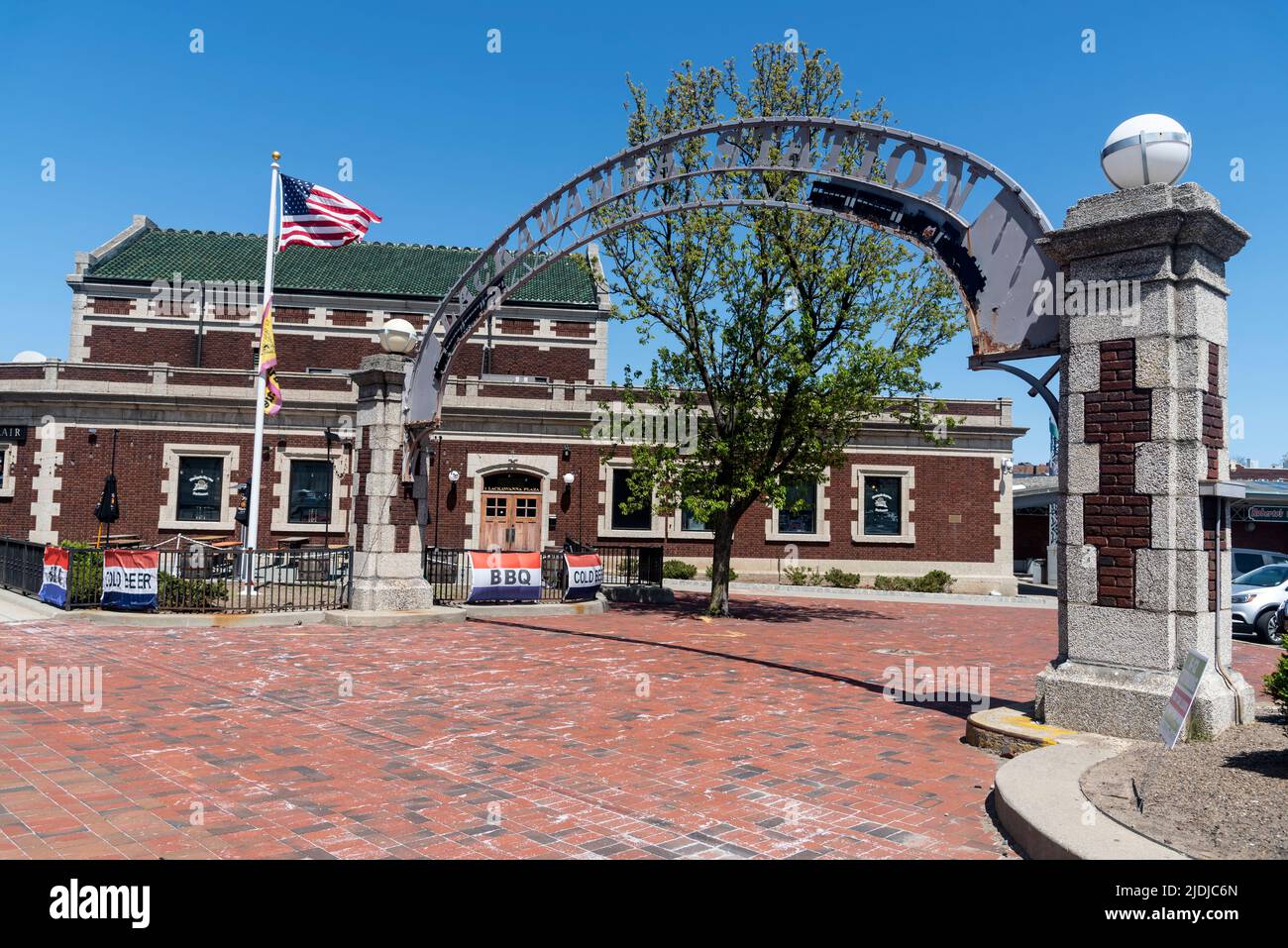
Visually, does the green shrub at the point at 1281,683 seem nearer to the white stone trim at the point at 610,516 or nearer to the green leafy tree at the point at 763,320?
the green leafy tree at the point at 763,320

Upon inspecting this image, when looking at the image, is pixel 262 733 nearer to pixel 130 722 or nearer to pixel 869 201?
pixel 130 722

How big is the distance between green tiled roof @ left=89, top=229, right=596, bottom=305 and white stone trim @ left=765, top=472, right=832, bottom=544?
1239cm

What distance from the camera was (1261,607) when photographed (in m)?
16.9

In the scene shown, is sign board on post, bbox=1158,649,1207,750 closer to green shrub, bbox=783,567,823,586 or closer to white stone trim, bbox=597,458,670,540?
green shrub, bbox=783,567,823,586

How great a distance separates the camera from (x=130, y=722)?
7309 millimetres

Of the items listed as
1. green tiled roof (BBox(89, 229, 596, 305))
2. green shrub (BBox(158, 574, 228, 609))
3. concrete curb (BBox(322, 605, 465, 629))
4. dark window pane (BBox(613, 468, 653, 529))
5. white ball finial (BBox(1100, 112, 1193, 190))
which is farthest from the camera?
green tiled roof (BBox(89, 229, 596, 305))

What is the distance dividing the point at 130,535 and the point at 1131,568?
25752mm

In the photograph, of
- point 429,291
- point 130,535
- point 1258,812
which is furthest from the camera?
point 429,291

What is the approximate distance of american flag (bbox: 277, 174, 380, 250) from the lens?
1800 cm

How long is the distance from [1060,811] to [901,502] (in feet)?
76.5

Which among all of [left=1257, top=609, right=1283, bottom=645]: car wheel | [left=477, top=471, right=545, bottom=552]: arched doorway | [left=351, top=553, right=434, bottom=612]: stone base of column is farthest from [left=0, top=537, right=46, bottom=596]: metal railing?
[left=1257, top=609, right=1283, bottom=645]: car wheel

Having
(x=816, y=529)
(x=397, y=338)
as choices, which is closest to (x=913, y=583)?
(x=816, y=529)

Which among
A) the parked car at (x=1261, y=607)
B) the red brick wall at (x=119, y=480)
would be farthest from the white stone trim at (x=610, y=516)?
the parked car at (x=1261, y=607)
